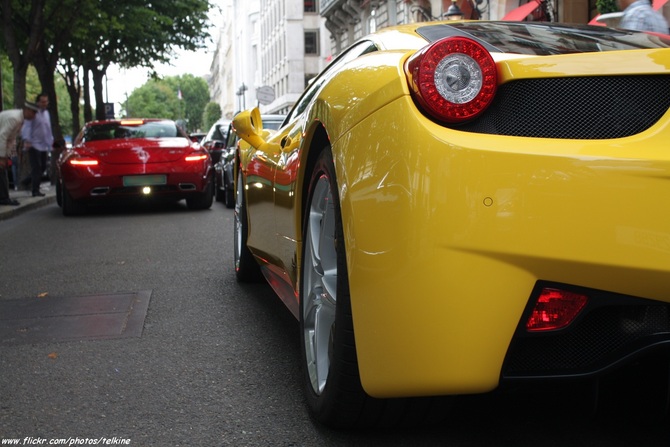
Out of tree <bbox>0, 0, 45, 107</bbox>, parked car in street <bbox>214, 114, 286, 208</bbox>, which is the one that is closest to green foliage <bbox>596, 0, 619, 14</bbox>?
parked car in street <bbox>214, 114, 286, 208</bbox>

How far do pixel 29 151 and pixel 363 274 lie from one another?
14484 mm

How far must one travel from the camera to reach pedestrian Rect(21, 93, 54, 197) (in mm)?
15555

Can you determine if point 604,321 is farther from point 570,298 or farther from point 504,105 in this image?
point 504,105

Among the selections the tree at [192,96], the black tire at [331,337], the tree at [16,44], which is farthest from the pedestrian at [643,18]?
the tree at [192,96]

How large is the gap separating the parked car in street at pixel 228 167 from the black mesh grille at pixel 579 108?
9.90m

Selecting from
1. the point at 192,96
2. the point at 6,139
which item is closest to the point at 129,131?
the point at 6,139

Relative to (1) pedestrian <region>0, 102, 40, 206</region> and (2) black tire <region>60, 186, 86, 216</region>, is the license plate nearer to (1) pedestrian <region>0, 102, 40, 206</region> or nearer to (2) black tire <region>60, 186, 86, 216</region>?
(2) black tire <region>60, 186, 86, 216</region>

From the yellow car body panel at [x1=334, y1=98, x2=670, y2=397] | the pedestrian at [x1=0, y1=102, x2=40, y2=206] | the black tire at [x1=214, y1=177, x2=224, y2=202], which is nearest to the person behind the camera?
the yellow car body panel at [x1=334, y1=98, x2=670, y2=397]

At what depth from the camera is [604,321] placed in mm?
2156

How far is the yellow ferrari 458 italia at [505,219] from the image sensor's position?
79.9 inches

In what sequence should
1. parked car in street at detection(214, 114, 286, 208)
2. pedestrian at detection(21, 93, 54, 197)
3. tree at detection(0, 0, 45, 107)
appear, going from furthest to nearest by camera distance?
tree at detection(0, 0, 45, 107)
pedestrian at detection(21, 93, 54, 197)
parked car in street at detection(214, 114, 286, 208)

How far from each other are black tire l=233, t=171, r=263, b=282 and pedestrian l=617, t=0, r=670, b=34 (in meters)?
2.61

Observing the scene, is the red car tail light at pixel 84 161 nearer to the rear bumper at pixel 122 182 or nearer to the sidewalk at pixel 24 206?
the rear bumper at pixel 122 182

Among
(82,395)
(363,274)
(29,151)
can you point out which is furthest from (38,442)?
(29,151)
